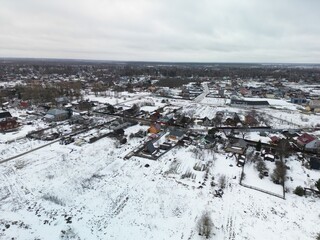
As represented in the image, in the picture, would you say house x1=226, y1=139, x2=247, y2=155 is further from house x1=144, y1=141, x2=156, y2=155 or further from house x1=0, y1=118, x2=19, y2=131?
house x1=0, y1=118, x2=19, y2=131

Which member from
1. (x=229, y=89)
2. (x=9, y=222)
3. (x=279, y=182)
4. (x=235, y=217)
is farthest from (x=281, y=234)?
(x=229, y=89)

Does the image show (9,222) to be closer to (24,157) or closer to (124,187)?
(124,187)

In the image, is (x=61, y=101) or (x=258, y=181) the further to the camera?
(x=61, y=101)

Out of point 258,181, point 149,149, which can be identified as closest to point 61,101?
point 149,149

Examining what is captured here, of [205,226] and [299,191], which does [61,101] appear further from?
[299,191]

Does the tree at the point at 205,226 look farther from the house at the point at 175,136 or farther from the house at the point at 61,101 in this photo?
the house at the point at 61,101

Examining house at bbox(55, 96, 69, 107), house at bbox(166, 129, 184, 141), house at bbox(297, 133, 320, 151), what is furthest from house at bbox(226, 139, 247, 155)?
house at bbox(55, 96, 69, 107)
